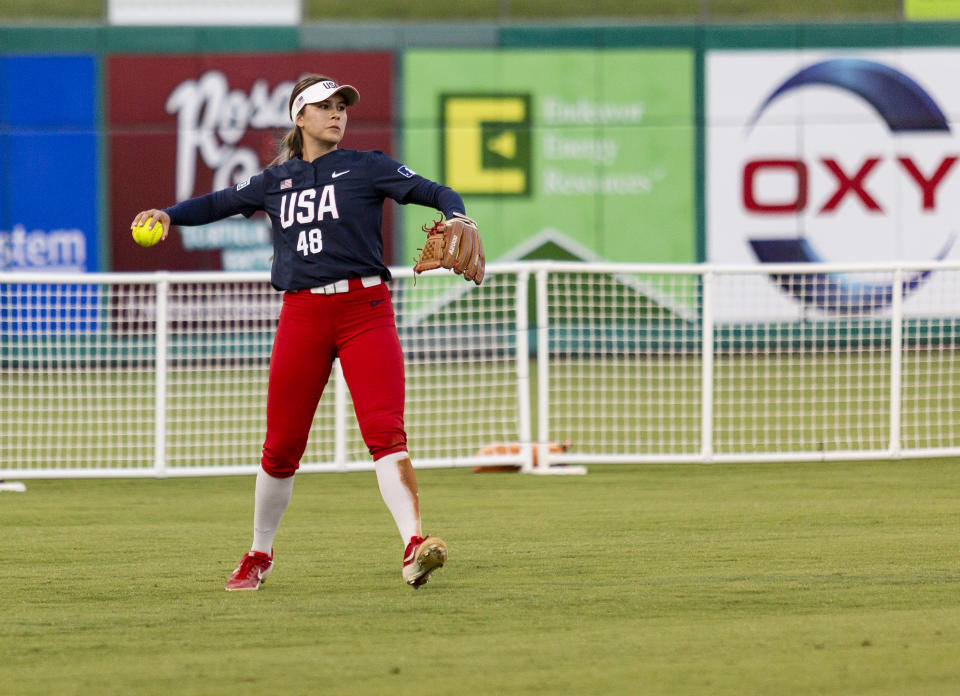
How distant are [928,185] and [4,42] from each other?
14.6 m

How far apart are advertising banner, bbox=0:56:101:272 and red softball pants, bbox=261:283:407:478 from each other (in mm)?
17440

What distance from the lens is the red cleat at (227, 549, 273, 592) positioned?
6.95 m

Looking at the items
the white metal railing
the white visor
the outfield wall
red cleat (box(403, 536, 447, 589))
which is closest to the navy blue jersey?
the white visor

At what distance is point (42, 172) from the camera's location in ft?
77.0

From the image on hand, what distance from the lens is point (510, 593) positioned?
22.2 ft

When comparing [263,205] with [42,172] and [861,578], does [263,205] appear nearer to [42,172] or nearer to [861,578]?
[861,578]

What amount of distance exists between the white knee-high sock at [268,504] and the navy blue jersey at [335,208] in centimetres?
90

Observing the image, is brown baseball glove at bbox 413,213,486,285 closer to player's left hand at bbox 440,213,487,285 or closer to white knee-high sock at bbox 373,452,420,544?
player's left hand at bbox 440,213,487,285

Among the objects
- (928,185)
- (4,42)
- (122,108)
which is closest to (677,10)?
(928,185)

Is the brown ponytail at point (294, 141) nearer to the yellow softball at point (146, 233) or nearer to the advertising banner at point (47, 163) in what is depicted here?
the yellow softball at point (146, 233)

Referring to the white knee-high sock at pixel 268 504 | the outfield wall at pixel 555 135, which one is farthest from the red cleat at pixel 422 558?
the outfield wall at pixel 555 135

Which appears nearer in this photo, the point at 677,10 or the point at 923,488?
the point at 923,488

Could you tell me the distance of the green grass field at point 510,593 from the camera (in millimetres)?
5316

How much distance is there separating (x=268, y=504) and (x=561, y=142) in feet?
57.8
